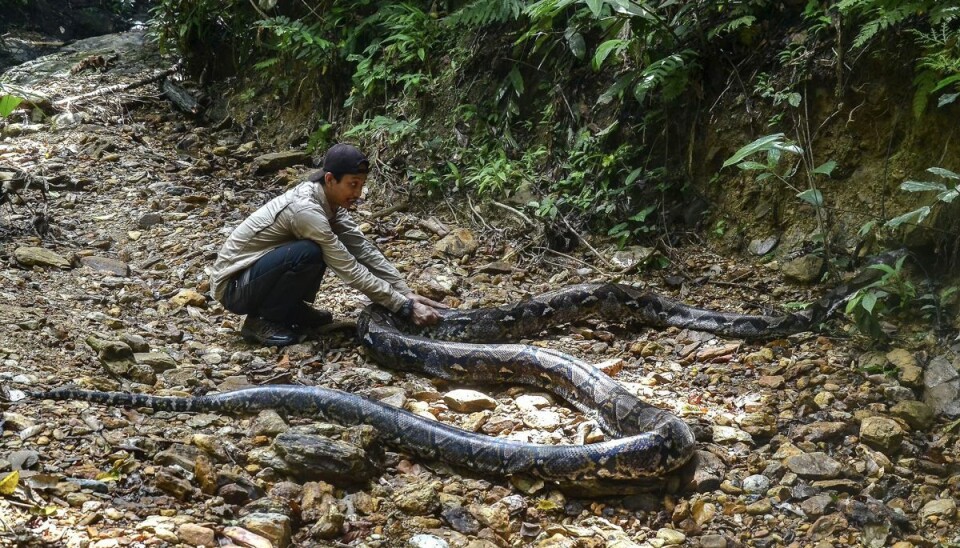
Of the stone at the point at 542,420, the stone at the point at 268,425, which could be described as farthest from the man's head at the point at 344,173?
the stone at the point at 542,420

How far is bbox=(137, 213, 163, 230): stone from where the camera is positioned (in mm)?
9727

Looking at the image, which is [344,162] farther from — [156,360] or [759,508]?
[759,508]

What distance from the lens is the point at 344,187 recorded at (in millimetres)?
6707

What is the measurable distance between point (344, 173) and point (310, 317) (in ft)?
5.04

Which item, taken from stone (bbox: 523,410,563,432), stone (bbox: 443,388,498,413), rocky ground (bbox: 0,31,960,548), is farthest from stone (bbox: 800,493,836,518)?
stone (bbox: 443,388,498,413)

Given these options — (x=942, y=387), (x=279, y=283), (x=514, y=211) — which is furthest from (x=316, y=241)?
(x=942, y=387)

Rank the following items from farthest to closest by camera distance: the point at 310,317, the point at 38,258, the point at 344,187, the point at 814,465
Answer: the point at 38,258 → the point at 310,317 → the point at 344,187 → the point at 814,465

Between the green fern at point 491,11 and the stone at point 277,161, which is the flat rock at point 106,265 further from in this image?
the green fern at point 491,11

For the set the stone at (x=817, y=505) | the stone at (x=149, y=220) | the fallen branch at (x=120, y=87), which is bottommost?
the stone at (x=817, y=505)

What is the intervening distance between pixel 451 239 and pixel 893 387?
4.90 metres

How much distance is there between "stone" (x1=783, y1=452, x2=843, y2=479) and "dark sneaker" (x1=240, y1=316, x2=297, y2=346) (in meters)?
4.25

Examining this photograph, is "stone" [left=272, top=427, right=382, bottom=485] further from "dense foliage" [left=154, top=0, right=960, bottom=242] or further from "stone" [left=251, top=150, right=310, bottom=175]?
"stone" [left=251, top=150, right=310, bottom=175]

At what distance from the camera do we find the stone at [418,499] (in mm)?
4531

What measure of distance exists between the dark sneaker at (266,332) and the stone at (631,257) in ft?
11.1
